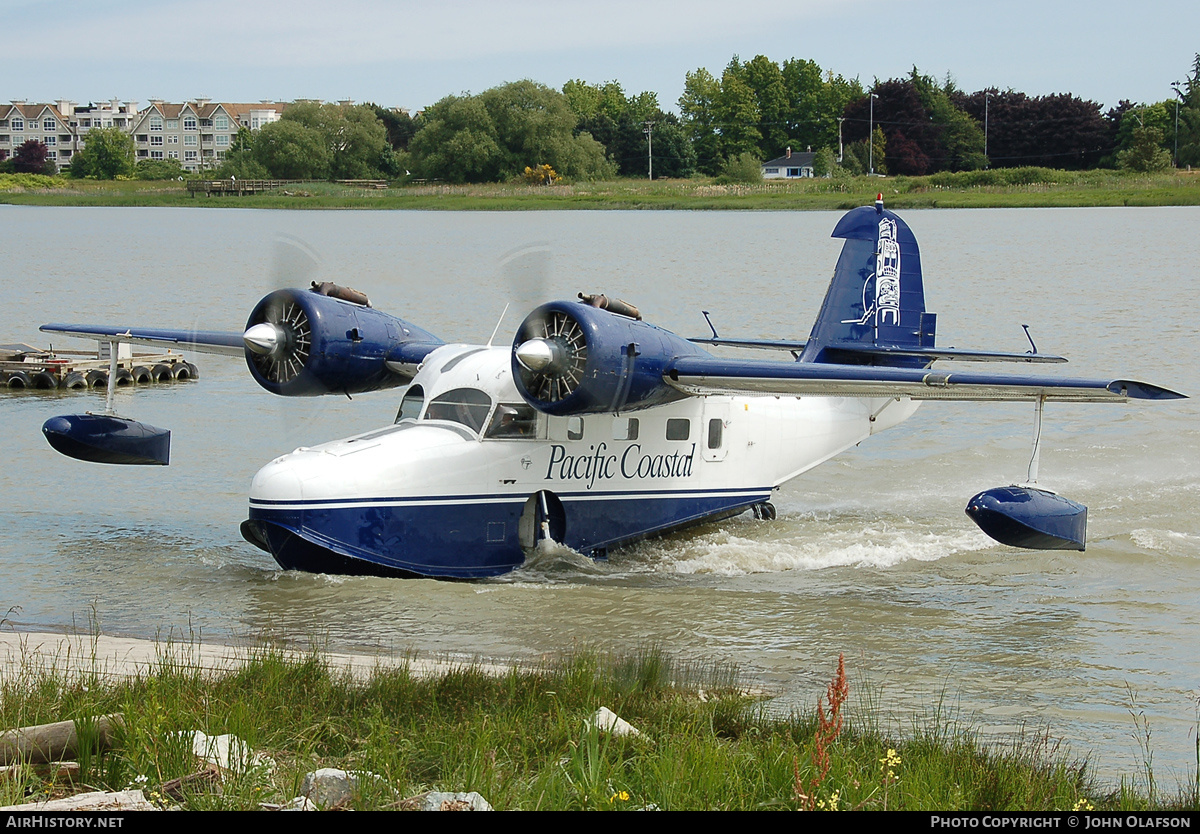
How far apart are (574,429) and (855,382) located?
2879 mm

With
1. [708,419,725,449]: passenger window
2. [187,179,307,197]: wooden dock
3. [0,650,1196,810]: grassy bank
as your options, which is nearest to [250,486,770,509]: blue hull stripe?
[708,419,725,449]: passenger window

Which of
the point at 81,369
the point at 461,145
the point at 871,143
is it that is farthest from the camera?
the point at 871,143

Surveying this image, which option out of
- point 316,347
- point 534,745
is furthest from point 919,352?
point 534,745

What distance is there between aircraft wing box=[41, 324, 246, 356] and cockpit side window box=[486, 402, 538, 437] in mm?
3736

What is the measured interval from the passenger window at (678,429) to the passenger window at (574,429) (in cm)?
121

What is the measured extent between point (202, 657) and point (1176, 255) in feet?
195

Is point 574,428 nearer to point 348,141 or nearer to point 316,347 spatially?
point 316,347

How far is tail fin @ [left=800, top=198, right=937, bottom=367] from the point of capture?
1573 centimetres

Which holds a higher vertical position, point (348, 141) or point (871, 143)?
point (871, 143)

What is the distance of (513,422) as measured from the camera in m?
12.2

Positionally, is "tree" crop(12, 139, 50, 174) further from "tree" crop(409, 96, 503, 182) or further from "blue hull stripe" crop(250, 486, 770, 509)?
"blue hull stripe" crop(250, 486, 770, 509)

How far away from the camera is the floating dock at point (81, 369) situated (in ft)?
81.2

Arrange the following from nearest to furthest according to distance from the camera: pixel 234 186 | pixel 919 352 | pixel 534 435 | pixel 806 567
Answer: pixel 534 435 → pixel 806 567 → pixel 919 352 → pixel 234 186

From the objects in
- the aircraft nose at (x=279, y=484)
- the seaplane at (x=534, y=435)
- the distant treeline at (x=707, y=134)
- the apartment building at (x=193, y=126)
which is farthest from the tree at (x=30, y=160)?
the aircraft nose at (x=279, y=484)
